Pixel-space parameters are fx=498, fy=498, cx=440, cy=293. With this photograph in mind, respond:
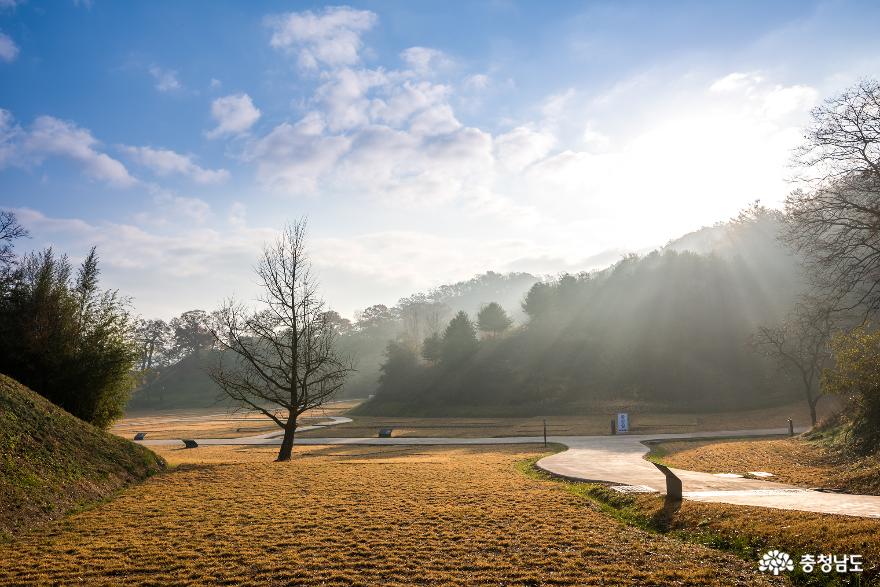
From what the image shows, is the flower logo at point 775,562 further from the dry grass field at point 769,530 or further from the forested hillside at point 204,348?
the forested hillside at point 204,348

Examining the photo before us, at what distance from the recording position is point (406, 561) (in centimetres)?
745

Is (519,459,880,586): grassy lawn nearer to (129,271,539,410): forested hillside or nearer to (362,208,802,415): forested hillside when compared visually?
(362,208,802,415): forested hillside

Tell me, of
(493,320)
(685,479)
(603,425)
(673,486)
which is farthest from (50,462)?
(493,320)

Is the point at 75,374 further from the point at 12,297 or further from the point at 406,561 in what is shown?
the point at 406,561

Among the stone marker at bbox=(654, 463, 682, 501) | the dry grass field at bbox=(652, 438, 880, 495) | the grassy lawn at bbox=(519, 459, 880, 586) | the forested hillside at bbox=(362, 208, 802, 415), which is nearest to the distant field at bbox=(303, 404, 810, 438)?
the forested hillside at bbox=(362, 208, 802, 415)

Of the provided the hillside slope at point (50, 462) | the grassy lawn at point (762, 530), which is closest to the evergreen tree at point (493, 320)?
the hillside slope at point (50, 462)

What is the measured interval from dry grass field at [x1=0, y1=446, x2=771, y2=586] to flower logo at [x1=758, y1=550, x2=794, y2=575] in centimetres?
15

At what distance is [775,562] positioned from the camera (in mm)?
6863

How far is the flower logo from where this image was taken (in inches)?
263

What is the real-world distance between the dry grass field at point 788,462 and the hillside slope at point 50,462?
17260 millimetres

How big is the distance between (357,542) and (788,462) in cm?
1539

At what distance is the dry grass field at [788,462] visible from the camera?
11922mm

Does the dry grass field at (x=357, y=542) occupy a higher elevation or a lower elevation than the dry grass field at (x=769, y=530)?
lower

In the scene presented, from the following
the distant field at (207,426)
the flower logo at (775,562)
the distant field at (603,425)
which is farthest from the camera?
the distant field at (207,426)
